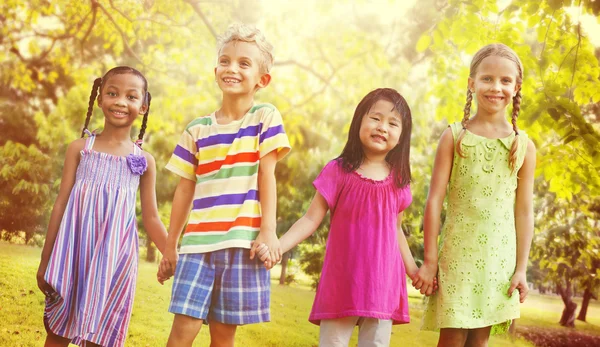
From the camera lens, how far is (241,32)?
227cm

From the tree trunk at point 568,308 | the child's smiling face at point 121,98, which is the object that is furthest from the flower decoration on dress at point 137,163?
the tree trunk at point 568,308

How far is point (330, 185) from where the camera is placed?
2.36m

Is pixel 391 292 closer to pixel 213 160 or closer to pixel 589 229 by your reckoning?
pixel 213 160

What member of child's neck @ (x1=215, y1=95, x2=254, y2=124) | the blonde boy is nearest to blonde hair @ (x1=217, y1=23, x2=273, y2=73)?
the blonde boy

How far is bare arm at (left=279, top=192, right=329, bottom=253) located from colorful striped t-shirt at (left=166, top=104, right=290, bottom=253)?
0.16 m

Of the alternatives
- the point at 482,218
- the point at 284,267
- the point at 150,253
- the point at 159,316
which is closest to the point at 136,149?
the point at 482,218

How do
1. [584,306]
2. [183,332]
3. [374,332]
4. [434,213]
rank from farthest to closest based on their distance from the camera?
1. [584,306]
2. [434,213]
3. [374,332]
4. [183,332]

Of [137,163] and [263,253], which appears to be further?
[137,163]

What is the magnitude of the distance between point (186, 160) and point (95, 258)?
48 centimetres

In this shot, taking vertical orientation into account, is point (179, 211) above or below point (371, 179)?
below

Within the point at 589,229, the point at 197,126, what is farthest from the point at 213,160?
the point at 589,229

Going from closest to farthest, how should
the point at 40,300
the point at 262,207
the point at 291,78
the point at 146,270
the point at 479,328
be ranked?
the point at 262,207
the point at 479,328
the point at 40,300
the point at 146,270
the point at 291,78

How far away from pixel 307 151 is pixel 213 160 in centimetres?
223

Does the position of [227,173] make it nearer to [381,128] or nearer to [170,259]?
[170,259]
